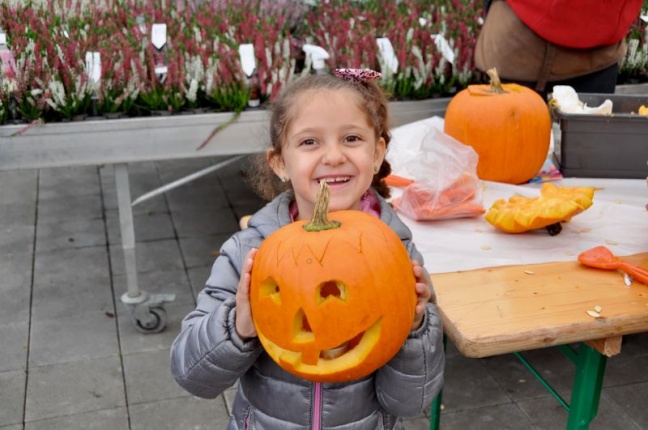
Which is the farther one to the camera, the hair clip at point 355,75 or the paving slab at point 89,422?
the paving slab at point 89,422

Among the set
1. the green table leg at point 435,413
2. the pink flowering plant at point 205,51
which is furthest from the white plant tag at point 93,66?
the green table leg at point 435,413

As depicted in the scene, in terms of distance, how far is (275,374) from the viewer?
1.71 m

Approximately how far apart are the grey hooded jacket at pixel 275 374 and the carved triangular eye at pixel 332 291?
211 mm

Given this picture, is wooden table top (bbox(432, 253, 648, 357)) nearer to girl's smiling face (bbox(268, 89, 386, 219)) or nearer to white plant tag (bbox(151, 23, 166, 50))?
girl's smiling face (bbox(268, 89, 386, 219))

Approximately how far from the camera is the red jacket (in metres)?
3.06

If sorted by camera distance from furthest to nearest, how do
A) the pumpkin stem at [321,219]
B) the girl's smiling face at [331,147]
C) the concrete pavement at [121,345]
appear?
the concrete pavement at [121,345]
the girl's smiling face at [331,147]
the pumpkin stem at [321,219]

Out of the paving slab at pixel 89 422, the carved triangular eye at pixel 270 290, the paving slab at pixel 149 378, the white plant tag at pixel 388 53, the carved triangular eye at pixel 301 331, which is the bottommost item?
the paving slab at pixel 149 378

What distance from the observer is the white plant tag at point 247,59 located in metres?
3.37

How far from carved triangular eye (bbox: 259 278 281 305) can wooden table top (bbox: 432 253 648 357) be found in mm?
489

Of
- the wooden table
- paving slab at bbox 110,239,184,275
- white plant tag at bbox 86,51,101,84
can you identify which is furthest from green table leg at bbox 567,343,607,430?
paving slab at bbox 110,239,184,275

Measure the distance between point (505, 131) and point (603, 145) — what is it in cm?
33

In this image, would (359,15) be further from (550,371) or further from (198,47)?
(550,371)

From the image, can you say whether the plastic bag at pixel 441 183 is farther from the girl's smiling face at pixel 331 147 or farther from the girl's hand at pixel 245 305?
the girl's hand at pixel 245 305

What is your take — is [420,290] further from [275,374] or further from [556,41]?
[556,41]
